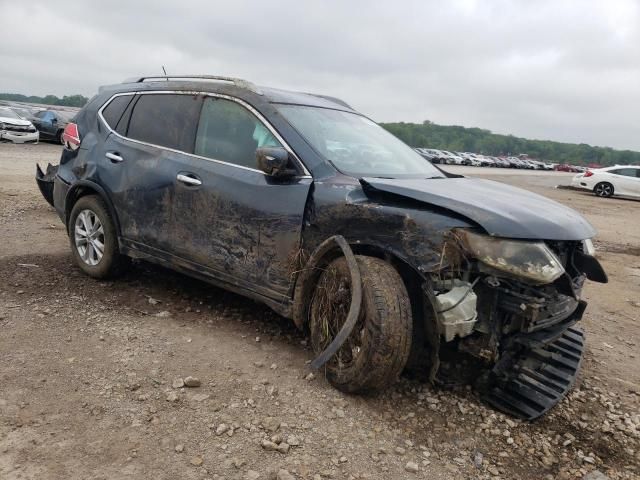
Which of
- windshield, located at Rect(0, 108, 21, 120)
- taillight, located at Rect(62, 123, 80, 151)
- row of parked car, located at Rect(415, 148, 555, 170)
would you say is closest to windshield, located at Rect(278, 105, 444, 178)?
taillight, located at Rect(62, 123, 80, 151)

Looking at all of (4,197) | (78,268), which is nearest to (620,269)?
(78,268)

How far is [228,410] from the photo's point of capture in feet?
9.30

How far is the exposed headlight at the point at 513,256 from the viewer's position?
2674 millimetres

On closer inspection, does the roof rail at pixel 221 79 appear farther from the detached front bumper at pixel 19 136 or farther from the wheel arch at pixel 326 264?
the detached front bumper at pixel 19 136

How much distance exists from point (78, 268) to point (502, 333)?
3774mm

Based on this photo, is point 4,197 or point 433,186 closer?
point 433,186

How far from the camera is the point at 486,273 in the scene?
9.00 feet

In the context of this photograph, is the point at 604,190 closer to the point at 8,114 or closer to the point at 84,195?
the point at 84,195

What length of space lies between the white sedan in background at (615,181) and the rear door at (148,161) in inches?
817

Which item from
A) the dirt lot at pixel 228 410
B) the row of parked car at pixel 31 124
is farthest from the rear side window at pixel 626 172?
the row of parked car at pixel 31 124

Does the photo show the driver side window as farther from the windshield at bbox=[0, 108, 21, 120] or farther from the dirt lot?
the windshield at bbox=[0, 108, 21, 120]

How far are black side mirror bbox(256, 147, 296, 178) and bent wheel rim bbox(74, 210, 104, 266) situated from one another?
1.90 metres

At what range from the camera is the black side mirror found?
3.23m

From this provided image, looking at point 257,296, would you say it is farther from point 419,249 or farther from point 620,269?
point 620,269
